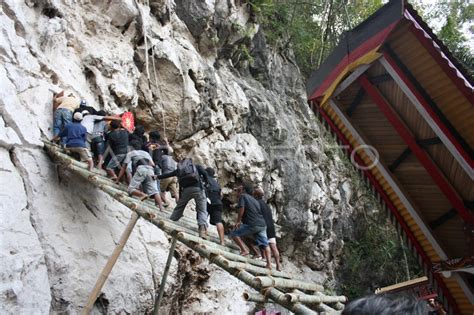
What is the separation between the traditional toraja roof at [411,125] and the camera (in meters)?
4.89

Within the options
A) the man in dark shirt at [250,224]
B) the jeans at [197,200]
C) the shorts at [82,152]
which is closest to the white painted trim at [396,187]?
the man in dark shirt at [250,224]

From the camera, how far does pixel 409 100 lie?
18.0 ft

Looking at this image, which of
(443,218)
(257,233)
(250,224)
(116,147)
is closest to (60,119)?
(116,147)

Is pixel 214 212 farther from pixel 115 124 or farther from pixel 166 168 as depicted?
pixel 115 124

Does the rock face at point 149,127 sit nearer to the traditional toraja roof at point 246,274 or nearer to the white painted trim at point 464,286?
the traditional toraja roof at point 246,274

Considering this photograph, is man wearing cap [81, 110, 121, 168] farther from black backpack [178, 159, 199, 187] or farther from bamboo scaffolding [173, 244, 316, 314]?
bamboo scaffolding [173, 244, 316, 314]

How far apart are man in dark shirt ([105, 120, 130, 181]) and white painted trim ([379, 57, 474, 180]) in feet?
14.0

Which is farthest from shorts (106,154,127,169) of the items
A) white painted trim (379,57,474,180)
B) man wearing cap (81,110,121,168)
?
white painted trim (379,57,474,180)

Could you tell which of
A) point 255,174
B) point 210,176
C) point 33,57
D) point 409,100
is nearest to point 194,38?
point 255,174

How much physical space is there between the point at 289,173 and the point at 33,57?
835cm

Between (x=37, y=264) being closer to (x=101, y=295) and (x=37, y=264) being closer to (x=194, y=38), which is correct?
(x=101, y=295)

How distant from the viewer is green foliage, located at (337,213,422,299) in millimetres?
15164

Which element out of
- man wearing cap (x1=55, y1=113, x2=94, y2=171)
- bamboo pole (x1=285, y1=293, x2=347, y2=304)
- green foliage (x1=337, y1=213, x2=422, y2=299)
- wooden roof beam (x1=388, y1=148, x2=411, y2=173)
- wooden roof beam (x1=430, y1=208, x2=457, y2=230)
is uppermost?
green foliage (x1=337, y1=213, x2=422, y2=299)

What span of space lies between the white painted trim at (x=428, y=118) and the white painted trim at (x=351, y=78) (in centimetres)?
29
